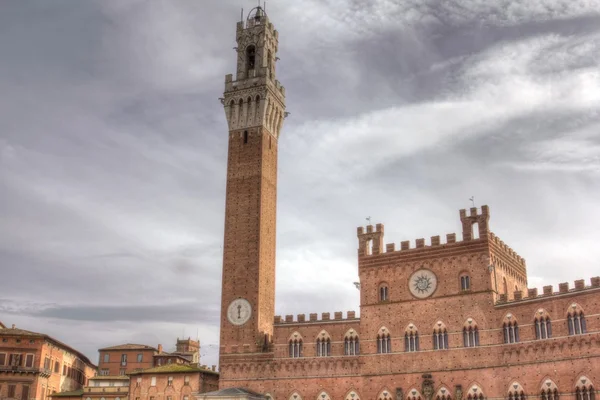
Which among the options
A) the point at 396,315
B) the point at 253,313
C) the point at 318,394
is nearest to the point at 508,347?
the point at 396,315

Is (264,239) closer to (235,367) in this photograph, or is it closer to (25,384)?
(235,367)

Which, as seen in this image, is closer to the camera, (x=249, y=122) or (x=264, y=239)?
(x=264, y=239)

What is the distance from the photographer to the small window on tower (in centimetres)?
6925

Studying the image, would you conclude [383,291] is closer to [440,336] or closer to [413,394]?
[440,336]

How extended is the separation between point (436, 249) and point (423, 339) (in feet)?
24.3

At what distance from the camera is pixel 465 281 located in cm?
5194

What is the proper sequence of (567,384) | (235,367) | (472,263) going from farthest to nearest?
(235,367) < (472,263) < (567,384)

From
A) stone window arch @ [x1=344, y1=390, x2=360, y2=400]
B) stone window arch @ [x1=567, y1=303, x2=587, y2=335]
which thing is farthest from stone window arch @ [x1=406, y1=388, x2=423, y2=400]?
stone window arch @ [x1=567, y1=303, x2=587, y2=335]

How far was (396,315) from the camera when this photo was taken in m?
53.7

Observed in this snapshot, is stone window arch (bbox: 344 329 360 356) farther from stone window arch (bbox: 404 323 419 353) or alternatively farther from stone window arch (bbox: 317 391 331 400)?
stone window arch (bbox: 404 323 419 353)

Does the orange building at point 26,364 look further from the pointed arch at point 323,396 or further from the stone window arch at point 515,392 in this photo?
the stone window arch at point 515,392

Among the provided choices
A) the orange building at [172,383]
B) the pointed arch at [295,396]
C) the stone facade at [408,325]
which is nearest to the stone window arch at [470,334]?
the stone facade at [408,325]

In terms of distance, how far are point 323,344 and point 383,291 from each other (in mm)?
6871

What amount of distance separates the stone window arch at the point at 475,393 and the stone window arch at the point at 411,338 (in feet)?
17.2
